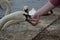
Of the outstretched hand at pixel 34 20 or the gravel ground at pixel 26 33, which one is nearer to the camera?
the gravel ground at pixel 26 33

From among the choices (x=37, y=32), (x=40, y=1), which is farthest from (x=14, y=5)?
(x=37, y=32)

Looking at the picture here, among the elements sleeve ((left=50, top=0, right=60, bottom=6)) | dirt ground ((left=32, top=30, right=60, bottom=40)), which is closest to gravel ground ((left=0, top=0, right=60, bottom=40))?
dirt ground ((left=32, top=30, right=60, bottom=40))

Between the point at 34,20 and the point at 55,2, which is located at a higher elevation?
the point at 55,2

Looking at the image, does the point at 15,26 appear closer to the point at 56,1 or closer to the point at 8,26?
the point at 8,26

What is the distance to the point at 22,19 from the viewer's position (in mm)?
1975

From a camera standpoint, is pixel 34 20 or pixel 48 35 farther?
pixel 34 20

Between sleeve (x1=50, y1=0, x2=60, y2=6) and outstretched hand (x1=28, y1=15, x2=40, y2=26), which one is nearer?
sleeve (x1=50, y1=0, x2=60, y2=6)

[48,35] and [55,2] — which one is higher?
[55,2]

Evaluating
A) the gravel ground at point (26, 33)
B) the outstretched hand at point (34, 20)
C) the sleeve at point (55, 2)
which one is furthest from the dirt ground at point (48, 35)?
the sleeve at point (55, 2)

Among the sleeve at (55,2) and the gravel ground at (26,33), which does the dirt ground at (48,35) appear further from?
the sleeve at (55,2)

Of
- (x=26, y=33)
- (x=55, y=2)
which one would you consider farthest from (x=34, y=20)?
(x=55, y=2)

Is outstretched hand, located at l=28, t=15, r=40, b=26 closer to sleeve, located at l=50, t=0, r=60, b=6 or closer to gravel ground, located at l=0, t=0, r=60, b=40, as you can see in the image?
gravel ground, located at l=0, t=0, r=60, b=40

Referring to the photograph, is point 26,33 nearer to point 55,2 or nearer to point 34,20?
point 34,20

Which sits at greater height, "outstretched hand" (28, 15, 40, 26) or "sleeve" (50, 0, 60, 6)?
"sleeve" (50, 0, 60, 6)
